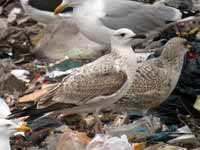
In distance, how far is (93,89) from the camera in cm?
542

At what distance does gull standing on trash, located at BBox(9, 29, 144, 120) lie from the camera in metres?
5.39

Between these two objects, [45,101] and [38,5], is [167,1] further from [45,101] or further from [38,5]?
[45,101]

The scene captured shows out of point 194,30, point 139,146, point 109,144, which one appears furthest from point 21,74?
point 109,144

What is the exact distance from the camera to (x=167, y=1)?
838 centimetres

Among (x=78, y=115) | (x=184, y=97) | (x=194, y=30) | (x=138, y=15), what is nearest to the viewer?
(x=184, y=97)

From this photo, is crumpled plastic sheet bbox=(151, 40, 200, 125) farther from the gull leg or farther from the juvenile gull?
the gull leg

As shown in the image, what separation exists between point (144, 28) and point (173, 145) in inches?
102

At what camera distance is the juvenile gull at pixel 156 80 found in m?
5.62

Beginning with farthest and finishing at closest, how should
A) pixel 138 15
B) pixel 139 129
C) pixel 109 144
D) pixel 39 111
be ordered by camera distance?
pixel 138 15, pixel 139 129, pixel 39 111, pixel 109 144

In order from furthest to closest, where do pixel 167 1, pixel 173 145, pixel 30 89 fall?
pixel 167 1
pixel 30 89
pixel 173 145

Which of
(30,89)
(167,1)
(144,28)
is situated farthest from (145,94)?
(167,1)

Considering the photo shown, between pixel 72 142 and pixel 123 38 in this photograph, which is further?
pixel 123 38

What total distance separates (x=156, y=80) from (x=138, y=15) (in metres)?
2.24

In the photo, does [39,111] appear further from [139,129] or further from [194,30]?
[194,30]
